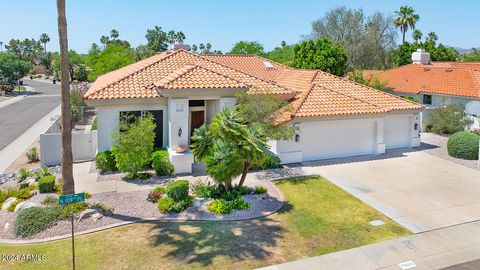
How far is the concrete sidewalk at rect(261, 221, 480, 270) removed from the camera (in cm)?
1043

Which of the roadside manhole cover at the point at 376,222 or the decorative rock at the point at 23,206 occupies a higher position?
the decorative rock at the point at 23,206

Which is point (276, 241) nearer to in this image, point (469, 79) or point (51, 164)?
point (51, 164)

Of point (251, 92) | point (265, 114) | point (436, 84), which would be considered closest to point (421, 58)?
point (436, 84)

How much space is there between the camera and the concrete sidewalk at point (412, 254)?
34.2ft

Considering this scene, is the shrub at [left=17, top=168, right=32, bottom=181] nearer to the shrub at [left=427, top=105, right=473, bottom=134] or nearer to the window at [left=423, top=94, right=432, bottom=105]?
the shrub at [left=427, top=105, right=473, bottom=134]

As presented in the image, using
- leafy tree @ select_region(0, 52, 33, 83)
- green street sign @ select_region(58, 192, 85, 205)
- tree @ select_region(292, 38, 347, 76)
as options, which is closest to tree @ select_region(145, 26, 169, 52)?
leafy tree @ select_region(0, 52, 33, 83)

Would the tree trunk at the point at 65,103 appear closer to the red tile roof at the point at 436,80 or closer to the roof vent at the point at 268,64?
the roof vent at the point at 268,64

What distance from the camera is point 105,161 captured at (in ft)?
59.3

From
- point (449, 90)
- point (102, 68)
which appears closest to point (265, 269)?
point (449, 90)

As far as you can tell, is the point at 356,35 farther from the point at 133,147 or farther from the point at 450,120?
the point at 133,147

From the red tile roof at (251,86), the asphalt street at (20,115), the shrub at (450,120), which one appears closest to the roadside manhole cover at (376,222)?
the red tile roof at (251,86)

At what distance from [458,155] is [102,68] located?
1426 inches

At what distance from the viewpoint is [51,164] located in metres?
19.6

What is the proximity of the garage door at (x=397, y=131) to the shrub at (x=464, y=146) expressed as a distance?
104 inches
